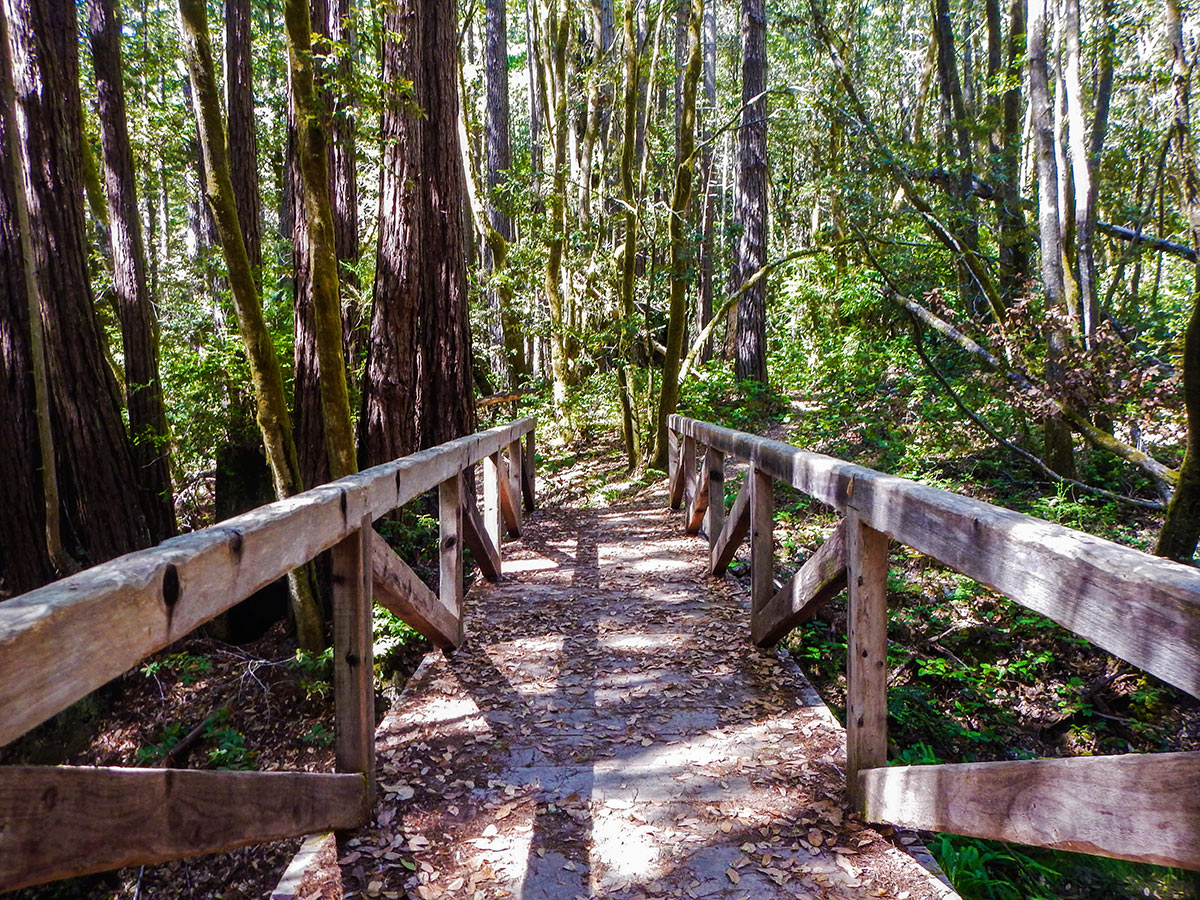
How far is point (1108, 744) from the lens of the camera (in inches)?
197

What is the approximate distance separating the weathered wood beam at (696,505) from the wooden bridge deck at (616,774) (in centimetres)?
175

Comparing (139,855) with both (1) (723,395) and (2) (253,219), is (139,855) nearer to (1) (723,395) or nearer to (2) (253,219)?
(2) (253,219)

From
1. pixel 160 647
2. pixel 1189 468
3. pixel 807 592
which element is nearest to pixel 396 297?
pixel 807 592

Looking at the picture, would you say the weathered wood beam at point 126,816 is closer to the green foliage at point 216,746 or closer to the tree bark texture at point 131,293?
the green foliage at point 216,746

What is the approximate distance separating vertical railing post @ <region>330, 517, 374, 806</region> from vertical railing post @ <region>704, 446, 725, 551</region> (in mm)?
3704

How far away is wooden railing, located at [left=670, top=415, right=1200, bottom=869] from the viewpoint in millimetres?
1326

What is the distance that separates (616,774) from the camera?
300 cm

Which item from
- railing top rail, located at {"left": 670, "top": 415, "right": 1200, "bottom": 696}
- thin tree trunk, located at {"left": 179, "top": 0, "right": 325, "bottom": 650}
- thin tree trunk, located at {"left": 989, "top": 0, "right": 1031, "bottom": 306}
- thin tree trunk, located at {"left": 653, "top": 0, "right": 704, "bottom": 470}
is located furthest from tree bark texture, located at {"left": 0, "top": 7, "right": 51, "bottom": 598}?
thin tree trunk, located at {"left": 989, "top": 0, "right": 1031, "bottom": 306}

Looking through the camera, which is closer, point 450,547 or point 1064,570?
point 1064,570

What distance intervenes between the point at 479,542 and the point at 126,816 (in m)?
3.99

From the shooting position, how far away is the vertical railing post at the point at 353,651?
8.14ft

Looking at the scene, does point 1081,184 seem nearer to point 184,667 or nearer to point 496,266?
point 496,266

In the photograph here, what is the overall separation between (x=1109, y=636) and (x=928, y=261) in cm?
995

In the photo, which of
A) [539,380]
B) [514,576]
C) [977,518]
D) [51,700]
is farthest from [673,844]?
[539,380]
